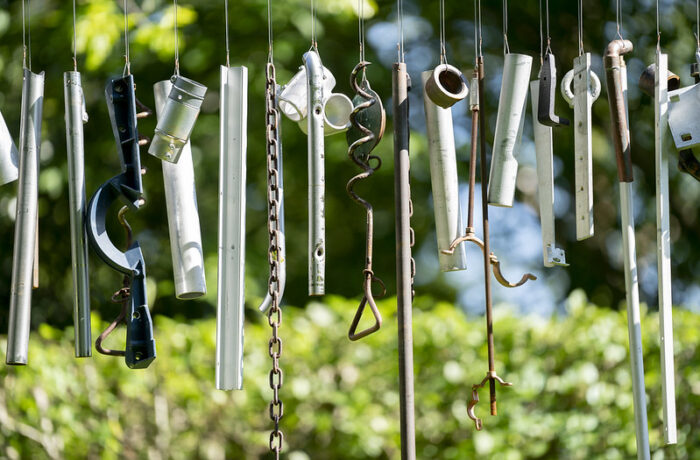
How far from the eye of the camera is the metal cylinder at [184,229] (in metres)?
3.14

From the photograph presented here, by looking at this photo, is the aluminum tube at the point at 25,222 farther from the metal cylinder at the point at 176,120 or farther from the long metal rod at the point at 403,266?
the long metal rod at the point at 403,266

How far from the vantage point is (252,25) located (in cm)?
641

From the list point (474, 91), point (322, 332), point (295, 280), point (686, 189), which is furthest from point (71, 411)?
point (686, 189)

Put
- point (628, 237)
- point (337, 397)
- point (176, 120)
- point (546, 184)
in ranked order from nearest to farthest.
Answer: point (176, 120) < point (628, 237) < point (546, 184) < point (337, 397)

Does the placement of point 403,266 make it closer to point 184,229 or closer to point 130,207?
point 184,229

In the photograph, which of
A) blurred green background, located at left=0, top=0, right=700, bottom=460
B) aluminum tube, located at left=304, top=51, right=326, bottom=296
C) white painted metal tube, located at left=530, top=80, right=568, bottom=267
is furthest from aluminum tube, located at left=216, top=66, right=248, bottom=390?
blurred green background, located at left=0, top=0, right=700, bottom=460

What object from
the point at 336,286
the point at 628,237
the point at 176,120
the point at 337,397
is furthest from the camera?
the point at 336,286

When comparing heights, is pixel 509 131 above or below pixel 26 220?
above

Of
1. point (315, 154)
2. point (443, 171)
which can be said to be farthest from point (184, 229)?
point (443, 171)

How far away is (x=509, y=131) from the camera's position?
10.6 feet

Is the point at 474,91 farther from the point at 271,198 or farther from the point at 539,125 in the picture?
the point at 271,198

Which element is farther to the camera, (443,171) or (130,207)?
(443,171)

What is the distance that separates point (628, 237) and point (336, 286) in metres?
3.41

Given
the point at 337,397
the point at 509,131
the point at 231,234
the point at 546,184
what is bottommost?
the point at 337,397
